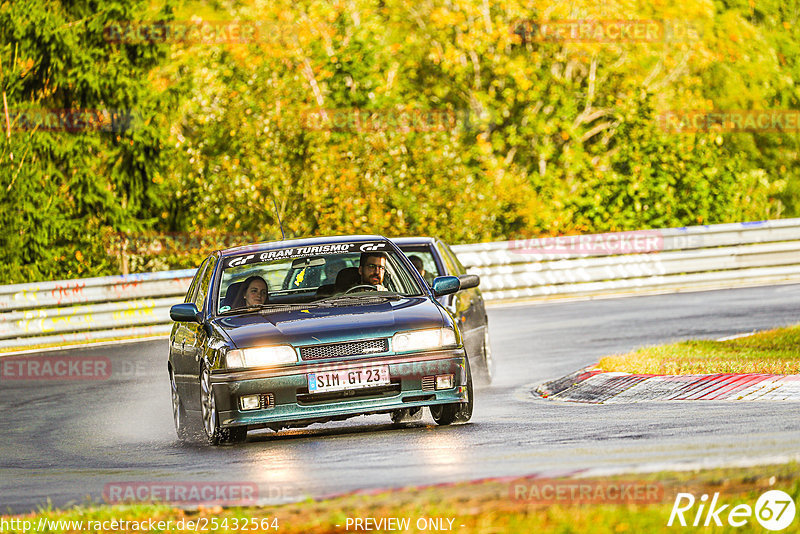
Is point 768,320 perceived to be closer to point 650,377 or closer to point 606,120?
point 650,377

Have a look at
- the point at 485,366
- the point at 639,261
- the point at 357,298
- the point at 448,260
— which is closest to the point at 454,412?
the point at 357,298

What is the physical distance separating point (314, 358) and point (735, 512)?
4.83 meters

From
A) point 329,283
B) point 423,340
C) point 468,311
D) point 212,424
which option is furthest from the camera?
point 468,311

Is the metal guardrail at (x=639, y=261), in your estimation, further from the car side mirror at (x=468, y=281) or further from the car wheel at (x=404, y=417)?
the car wheel at (x=404, y=417)

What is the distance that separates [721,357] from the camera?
50.0 feet

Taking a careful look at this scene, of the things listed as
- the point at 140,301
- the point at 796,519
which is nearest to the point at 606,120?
the point at 140,301

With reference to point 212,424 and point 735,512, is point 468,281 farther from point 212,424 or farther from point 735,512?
point 735,512

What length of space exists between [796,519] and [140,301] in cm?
→ 1950

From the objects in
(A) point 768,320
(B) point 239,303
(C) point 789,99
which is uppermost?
(C) point 789,99

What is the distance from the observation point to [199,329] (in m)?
12.3

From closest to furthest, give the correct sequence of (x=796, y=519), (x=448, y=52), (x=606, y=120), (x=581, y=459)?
(x=796, y=519) < (x=581, y=459) < (x=448, y=52) < (x=606, y=120)

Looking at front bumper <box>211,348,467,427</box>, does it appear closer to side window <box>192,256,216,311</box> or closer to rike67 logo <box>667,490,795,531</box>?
side window <box>192,256,216,311</box>

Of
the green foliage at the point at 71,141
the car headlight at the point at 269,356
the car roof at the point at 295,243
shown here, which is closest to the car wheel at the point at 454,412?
the car headlight at the point at 269,356

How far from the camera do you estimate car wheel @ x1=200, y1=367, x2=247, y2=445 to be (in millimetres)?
11352
